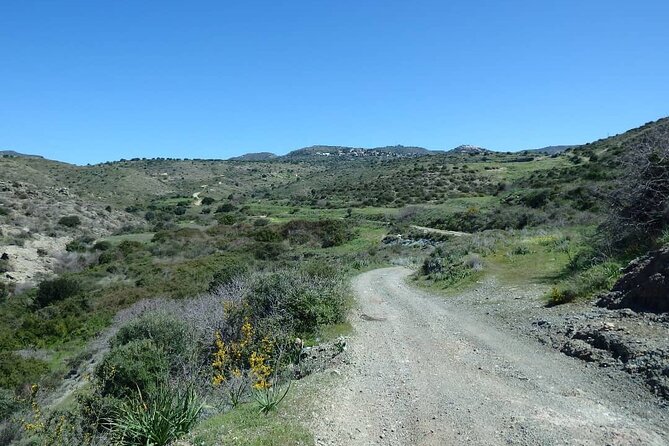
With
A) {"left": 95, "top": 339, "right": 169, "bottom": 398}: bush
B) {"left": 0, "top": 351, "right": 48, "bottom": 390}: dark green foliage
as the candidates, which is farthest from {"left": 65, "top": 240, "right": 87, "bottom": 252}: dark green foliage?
{"left": 95, "top": 339, "right": 169, "bottom": 398}: bush

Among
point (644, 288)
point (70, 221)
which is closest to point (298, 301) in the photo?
point (644, 288)

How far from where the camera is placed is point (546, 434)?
5.97 metres

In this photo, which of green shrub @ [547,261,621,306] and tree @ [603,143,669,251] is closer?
green shrub @ [547,261,621,306]

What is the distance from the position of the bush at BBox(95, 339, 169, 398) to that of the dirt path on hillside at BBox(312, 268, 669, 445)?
445cm

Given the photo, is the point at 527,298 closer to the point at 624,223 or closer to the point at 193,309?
the point at 624,223

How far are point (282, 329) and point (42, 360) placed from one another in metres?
11.5

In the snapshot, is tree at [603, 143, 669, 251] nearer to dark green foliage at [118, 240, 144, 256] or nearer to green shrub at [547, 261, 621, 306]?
green shrub at [547, 261, 621, 306]

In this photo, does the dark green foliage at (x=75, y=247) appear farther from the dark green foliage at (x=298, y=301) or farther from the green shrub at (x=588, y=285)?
the green shrub at (x=588, y=285)

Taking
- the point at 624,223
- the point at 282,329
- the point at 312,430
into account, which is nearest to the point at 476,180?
the point at 624,223

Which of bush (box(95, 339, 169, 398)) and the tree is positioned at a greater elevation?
the tree

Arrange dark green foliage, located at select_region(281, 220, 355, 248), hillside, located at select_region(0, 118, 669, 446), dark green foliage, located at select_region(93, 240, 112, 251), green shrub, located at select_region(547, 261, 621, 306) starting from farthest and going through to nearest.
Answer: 1. dark green foliage, located at select_region(281, 220, 355, 248)
2. dark green foliage, located at select_region(93, 240, 112, 251)
3. green shrub, located at select_region(547, 261, 621, 306)
4. hillside, located at select_region(0, 118, 669, 446)

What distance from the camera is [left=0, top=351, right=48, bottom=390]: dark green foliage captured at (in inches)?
611

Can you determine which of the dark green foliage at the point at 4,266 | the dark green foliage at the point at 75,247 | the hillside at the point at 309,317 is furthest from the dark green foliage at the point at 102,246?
the dark green foliage at the point at 4,266

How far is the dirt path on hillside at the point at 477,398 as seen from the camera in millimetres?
6102
